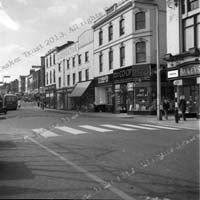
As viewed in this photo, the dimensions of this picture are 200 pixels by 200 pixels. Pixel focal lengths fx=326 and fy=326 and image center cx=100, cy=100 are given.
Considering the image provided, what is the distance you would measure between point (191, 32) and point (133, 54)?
306 inches

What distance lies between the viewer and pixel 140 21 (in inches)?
1224

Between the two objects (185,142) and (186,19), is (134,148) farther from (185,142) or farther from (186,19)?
(186,19)

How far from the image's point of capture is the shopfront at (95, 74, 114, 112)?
3597 cm

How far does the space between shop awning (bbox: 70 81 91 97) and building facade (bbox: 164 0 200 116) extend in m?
15.2

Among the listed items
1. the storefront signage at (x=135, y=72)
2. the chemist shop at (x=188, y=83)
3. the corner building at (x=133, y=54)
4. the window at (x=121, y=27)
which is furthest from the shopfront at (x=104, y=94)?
the chemist shop at (x=188, y=83)

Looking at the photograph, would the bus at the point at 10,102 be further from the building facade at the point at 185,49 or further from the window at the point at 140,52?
the building facade at the point at 185,49

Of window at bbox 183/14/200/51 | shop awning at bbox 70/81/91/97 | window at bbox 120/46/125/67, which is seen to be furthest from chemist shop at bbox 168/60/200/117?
shop awning at bbox 70/81/91/97

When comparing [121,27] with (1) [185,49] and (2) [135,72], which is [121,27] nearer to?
(2) [135,72]

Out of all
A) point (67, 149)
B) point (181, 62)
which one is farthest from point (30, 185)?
point (181, 62)

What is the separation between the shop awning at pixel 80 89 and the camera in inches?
1575

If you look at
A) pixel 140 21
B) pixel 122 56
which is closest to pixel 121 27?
pixel 140 21

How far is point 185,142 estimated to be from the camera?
38.6ft

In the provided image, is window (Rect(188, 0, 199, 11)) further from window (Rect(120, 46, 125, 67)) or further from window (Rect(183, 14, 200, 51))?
window (Rect(120, 46, 125, 67))

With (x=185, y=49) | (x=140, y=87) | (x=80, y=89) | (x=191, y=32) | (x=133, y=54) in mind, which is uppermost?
(x=191, y=32)
